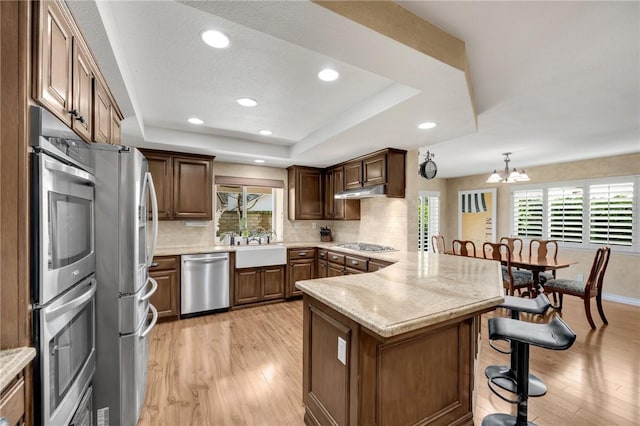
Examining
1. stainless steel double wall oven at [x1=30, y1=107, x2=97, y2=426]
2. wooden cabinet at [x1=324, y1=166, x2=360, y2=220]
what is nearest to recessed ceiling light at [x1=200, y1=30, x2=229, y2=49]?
stainless steel double wall oven at [x1=30, y1=107, x2=97, y2=426]

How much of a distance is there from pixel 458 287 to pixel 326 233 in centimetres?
364

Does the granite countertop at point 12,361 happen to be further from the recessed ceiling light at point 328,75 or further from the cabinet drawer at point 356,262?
the cabinet drawer at point 356,262

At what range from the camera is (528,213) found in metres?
5.80

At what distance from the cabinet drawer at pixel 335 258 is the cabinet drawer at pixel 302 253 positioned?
39 cm

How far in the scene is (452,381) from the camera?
1592 millimetres

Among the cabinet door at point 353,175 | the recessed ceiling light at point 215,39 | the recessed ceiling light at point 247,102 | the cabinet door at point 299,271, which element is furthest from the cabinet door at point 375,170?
the recessed ceiling light at point 215,39

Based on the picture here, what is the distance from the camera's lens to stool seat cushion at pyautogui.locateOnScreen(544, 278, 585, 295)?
11.8 feet

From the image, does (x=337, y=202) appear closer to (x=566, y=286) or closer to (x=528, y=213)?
(x=566, y=286)

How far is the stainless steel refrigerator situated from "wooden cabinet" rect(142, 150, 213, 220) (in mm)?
2245

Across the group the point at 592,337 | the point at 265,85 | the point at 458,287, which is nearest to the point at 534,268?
the point at 592,337

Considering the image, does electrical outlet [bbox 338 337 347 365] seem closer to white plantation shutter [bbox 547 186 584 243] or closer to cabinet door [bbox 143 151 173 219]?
cabinet door [bbox 143 151 173 219]

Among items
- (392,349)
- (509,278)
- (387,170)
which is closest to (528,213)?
(509,278)

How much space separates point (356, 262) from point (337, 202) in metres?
1.39

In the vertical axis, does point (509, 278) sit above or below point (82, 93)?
below
